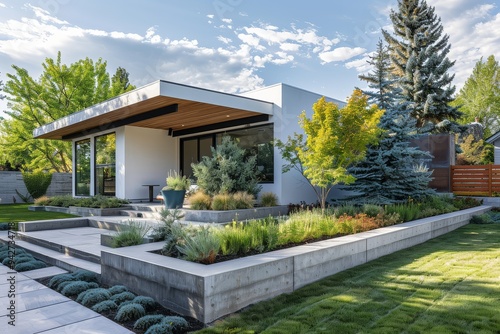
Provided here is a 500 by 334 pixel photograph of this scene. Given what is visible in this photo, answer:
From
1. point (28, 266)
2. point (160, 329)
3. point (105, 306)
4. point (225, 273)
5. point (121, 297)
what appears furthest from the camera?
point (28, 266)

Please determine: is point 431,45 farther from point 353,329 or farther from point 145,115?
point 353,329

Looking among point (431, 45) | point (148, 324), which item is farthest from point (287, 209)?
point (431, 45)

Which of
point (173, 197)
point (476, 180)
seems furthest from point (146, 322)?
point (476, 180)

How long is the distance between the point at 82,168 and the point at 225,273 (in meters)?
14.1

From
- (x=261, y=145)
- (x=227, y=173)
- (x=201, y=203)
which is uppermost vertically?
(x=261, y=145)

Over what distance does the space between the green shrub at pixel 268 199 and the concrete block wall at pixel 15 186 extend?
14886 millimetres

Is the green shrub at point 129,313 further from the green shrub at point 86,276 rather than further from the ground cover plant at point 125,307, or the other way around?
the green shrub at point 86,276

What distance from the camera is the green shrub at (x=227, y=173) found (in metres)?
9.59

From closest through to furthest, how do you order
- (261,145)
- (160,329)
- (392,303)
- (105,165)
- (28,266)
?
(160,329) → (392,303) → (28,266) → (261,145) → (105,165)

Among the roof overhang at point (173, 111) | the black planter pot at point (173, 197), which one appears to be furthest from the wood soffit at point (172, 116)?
the black planter pot at point (173, 197)

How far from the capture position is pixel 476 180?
524 inches

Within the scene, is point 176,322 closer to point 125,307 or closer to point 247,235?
point 125,307

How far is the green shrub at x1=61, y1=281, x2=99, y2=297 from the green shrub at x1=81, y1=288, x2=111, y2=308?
367mm

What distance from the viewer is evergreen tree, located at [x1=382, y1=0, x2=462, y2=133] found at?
59.7ft
